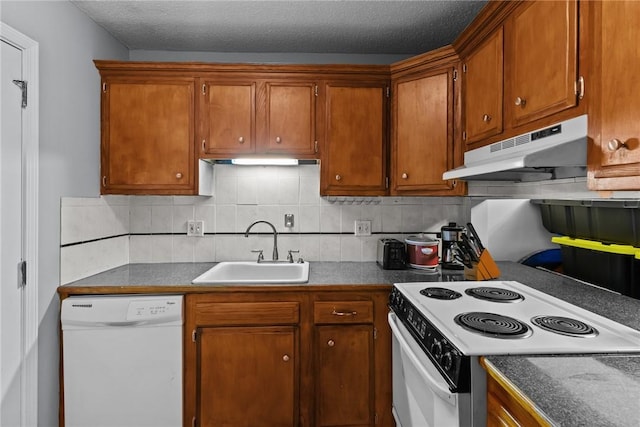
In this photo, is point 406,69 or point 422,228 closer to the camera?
point 406,69

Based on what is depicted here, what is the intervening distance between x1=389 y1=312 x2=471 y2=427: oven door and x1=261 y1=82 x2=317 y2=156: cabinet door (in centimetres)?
123

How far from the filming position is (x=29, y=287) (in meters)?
1.70

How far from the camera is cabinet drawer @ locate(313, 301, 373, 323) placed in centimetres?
198

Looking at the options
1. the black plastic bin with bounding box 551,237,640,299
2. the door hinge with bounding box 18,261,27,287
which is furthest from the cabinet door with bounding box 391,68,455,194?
the door hinge with bounding box 18,261,27,287

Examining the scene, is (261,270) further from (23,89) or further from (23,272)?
(23,89)

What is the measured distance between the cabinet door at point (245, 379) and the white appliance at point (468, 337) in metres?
0.63

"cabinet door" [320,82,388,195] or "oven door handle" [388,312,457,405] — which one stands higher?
"cabinet door" [320,82,388,195]

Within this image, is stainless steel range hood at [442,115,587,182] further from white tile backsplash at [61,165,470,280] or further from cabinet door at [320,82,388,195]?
white tile backsplash at [61,165,470,280]

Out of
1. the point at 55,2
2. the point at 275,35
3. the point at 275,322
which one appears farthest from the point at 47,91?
the point at 275,322

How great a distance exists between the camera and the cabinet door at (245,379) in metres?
1.95

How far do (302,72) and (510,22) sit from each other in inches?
46.7

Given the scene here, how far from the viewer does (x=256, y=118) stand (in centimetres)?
230

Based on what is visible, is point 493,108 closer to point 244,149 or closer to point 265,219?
point 244,149

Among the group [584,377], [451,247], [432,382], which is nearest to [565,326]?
[584,377]
